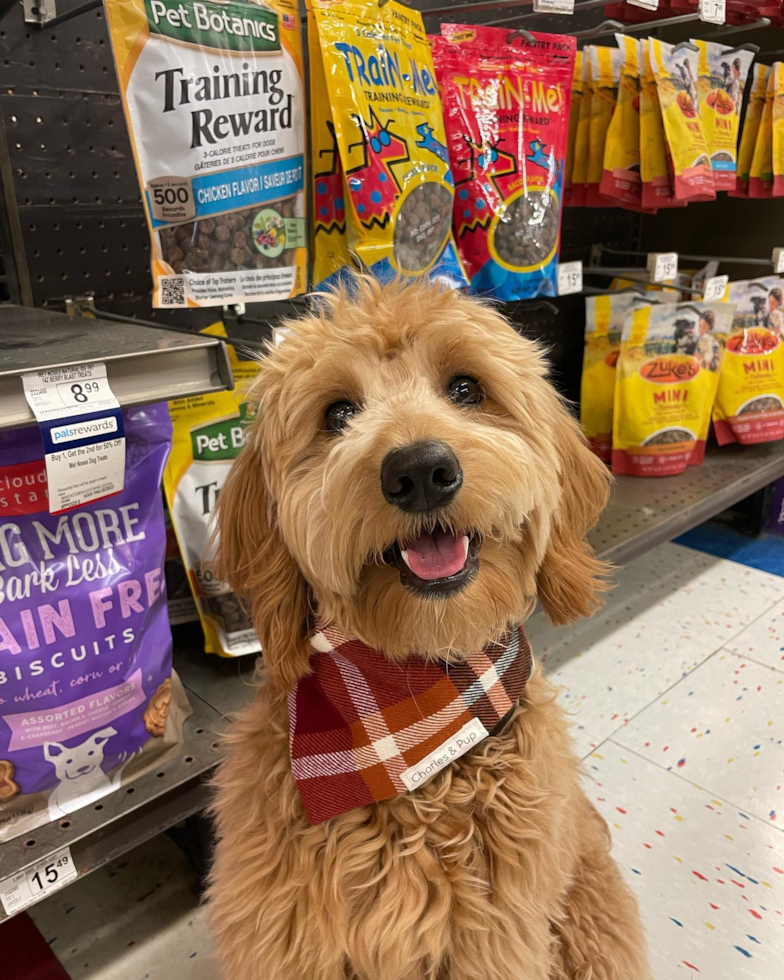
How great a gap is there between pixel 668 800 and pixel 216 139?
5.04ft

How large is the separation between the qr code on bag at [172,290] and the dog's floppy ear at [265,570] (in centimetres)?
40

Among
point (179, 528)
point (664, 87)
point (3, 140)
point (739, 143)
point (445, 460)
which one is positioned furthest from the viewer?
point (739, 143)

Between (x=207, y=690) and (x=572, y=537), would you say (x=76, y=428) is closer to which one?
(x=572, y=537)

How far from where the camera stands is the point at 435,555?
2.48 ft

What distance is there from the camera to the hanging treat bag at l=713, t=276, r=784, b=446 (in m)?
2.29

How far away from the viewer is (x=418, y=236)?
1.32 m

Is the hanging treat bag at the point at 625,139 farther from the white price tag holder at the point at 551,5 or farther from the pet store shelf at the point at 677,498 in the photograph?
the pet store shelf at the point at 677,498

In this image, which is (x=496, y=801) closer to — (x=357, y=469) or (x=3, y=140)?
(x=357, y=469)

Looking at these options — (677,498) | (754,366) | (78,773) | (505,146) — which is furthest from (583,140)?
(78,773)

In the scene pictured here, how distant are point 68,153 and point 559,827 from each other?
1388 millimetres

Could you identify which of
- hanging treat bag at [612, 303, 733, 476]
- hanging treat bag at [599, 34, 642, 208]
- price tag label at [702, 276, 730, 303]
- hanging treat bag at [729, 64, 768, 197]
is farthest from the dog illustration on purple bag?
hanging treat bag at [729, 64, 768, 197]

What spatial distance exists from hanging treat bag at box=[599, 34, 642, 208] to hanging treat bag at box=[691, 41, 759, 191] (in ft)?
0.68

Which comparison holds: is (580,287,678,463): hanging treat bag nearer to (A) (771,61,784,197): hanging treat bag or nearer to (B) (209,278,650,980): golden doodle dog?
(A) (771,61,784,197): hanging treat bag

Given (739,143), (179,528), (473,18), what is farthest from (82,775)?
(739,143)
